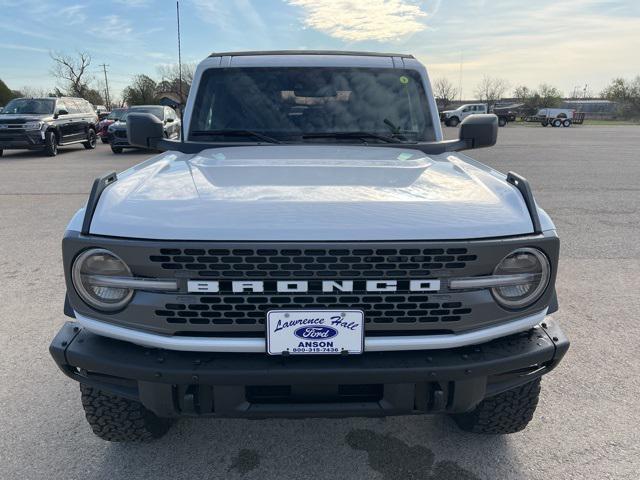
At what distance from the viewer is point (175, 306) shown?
1.93 m

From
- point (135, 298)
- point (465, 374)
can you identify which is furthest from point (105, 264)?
point (465, 374)

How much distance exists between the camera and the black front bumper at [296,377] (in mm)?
1905

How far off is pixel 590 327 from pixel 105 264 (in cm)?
354

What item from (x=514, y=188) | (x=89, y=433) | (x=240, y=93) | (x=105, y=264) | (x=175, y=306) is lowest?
(x=89, y=433)

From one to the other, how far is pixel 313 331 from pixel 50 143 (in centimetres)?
1725

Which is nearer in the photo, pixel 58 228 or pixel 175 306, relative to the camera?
pixel 175 306

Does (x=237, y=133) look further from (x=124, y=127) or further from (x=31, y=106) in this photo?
(x=31, y=106)

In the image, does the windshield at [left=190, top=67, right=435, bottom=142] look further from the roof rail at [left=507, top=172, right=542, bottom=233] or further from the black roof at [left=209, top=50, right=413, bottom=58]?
the roof rail at [left=507, top=172, right=542, bottom=233]

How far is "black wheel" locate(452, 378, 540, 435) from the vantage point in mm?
2406

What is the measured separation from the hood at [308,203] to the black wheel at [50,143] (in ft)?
52.3

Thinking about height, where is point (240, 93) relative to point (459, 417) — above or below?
above

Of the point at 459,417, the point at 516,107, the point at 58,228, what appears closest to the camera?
the point at 459,417

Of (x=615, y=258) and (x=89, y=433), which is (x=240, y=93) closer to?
(x=89, y=433)

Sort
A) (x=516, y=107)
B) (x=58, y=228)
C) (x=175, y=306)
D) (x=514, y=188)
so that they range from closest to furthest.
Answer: (x=175, y=306) → (x=514, y=188) → (x=58, y=228) → (x=516, y=107)
